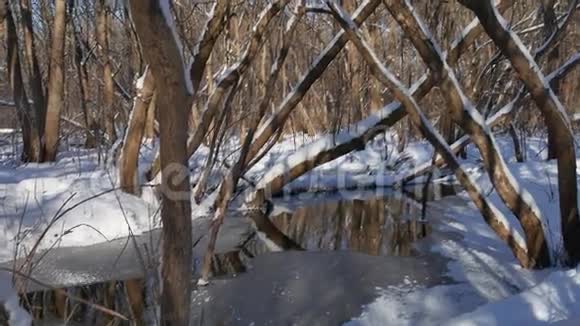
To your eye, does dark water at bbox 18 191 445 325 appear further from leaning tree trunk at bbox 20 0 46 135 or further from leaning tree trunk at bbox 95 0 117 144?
leaning tree trunk at bbox 20 0 46 135

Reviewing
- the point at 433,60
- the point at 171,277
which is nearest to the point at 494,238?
the point at 433,60

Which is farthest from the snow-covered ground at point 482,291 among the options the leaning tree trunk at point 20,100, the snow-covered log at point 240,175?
the leaning tree trunk at point 20,100

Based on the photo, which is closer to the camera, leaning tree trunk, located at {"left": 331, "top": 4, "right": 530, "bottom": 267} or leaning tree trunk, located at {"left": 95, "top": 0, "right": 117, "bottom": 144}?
leaning tree trunk, located at {"left": 331, "top": 4, "right": 530, "bottom": 267}

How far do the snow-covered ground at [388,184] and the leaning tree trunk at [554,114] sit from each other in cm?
37

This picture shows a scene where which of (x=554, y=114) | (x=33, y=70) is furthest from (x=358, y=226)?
(x=33, y=70)

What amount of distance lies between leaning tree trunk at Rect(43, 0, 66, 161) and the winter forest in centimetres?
4

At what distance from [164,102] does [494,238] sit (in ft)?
16.1

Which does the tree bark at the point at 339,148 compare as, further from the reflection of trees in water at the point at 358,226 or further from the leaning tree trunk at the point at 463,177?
the leaning tree trunk at the point at 463,177

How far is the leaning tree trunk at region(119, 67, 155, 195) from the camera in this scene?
22.9 feet

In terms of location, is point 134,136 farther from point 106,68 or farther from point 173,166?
point 173,166

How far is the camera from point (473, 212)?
758 centimetres

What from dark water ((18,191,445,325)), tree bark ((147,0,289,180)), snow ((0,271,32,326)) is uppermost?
tree bark ((147,0,289,180))

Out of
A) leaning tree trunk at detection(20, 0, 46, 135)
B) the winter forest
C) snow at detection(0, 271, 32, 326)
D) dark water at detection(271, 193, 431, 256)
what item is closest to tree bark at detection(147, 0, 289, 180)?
the winter forest

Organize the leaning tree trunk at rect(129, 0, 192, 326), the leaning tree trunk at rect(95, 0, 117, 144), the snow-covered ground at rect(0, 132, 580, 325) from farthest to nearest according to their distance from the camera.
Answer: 1. the leaning tree trunk at rect(95, 0, 117, 144)
2. the snow-covered ground at rect(0, 132, 580, 325)
3. the leaning tree trunk at rect(129, 0, 192, 326)
